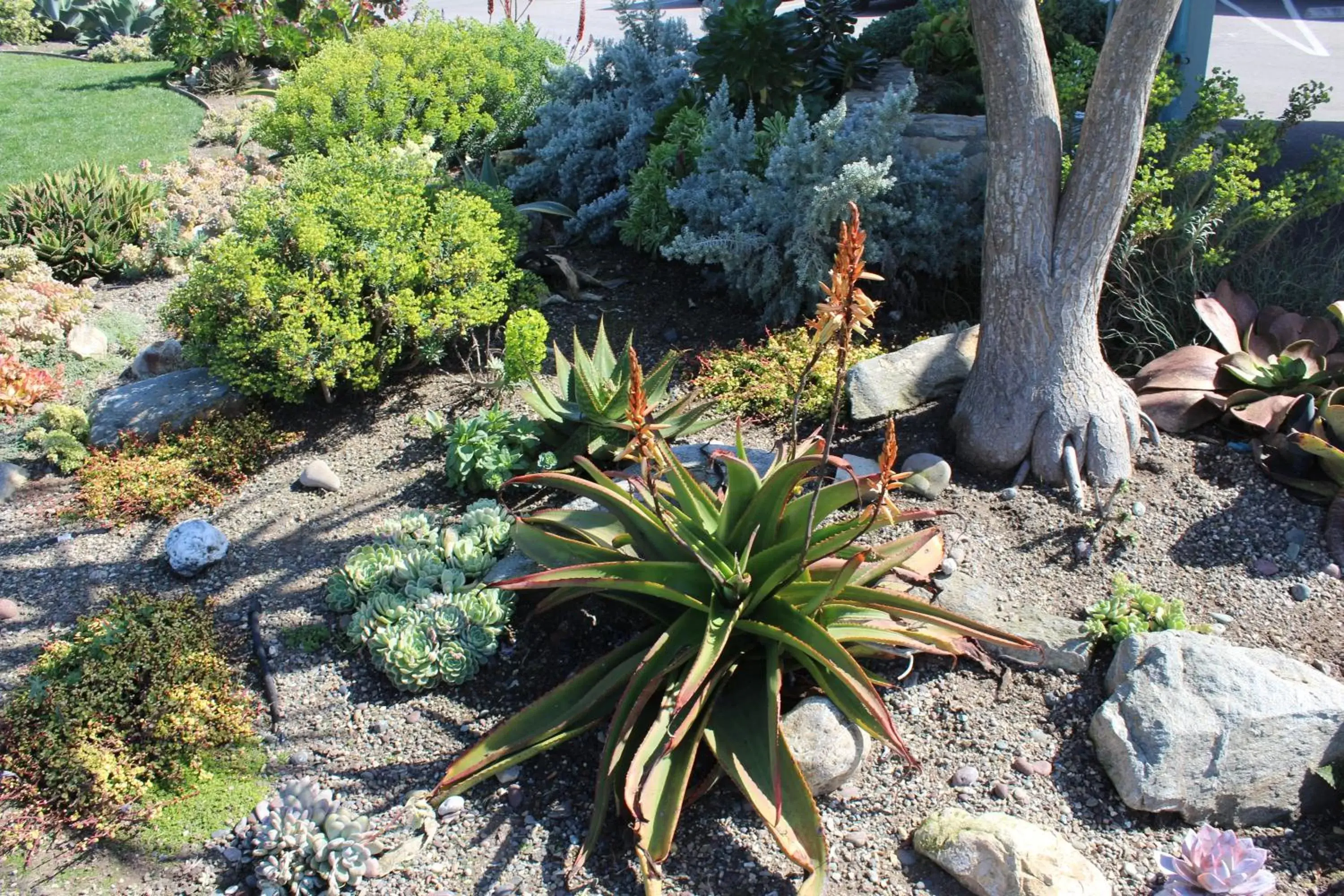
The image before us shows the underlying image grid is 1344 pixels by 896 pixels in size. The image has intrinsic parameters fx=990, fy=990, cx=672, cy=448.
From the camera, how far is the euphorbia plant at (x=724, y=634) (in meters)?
2.82

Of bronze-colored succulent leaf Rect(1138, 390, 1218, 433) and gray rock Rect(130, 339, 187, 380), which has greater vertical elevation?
bronze-colored succulent leaf Rect(1138, 390, 1218, 433)

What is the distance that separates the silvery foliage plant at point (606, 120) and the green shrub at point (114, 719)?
3.82 meters

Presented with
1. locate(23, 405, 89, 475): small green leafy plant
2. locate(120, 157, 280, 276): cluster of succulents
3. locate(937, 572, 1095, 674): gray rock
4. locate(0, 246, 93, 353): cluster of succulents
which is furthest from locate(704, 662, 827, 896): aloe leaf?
locate(0, 246, 93, 353): cluster of succulents

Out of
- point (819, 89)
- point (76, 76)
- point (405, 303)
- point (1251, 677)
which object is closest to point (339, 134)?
point (405, 303)

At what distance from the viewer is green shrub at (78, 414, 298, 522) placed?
175 inches

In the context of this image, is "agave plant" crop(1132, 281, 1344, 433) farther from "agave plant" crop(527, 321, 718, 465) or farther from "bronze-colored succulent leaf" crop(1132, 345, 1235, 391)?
"agave plant" crop(527, 321, 718, 465)

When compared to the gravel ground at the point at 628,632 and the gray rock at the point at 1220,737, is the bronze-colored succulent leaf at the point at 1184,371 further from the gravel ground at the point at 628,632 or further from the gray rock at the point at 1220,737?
the gray rock at the point at 1220,737

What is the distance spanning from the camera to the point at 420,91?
7.38 m

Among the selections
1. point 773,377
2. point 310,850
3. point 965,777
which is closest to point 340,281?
point 773,377

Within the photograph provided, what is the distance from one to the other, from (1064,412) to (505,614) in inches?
95.7

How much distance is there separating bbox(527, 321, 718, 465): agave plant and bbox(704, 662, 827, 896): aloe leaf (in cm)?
130

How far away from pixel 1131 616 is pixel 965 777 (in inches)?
36.3

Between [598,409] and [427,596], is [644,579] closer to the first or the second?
[427,596]

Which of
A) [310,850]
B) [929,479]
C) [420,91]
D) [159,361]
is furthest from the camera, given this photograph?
[420,91]
